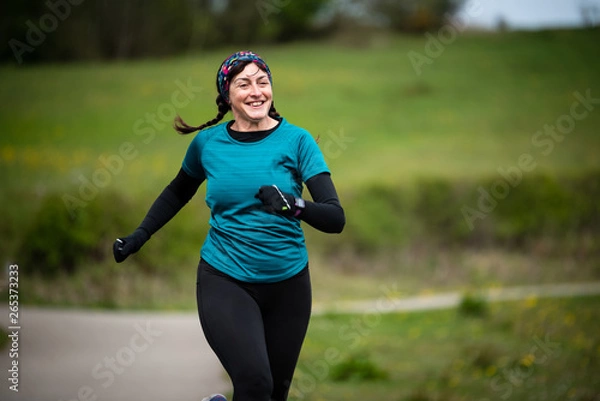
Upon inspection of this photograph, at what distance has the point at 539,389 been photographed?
8.21 metres

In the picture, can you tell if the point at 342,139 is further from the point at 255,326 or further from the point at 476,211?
the point at 255,326

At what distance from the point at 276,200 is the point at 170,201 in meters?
0.77

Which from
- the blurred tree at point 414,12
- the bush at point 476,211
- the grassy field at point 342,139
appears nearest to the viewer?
the grassy field at point 342,139

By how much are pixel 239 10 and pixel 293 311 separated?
22489mm

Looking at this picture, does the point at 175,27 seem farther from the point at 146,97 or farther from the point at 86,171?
the point at 86,171

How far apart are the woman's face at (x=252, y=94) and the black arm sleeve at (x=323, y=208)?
36 cm

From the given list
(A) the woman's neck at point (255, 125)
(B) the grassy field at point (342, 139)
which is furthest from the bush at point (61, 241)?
(A) the woman's neck at point (255, 125)

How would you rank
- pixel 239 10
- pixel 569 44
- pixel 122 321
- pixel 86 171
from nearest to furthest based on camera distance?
pixel 122 321 → pixel 86 171 → pixel 239 10 → pixel 569 44

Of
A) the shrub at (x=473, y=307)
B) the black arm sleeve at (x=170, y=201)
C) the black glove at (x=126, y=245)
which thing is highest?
the black arm sleeve at (x=170, y=201)

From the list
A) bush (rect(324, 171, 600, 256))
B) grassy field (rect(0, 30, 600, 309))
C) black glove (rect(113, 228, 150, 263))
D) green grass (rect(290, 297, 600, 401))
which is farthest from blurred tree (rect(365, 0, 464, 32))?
black glove (rect(113, 228, 150, 263))

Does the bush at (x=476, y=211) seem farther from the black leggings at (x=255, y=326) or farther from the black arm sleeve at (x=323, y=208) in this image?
the black arm sleeve at (x=323, y=208)

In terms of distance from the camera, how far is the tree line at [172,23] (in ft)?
69.1

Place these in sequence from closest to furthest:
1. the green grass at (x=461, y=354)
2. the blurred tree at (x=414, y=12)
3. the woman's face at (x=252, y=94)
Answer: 1. the woman's face at (x=252, y=94)
2. the green grass at (x=461, y=354)
3. the blurred tree at (x=414, y=12)

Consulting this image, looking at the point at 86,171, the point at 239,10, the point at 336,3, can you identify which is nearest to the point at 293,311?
the point at 86,171
